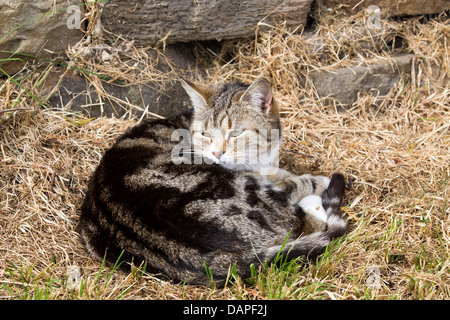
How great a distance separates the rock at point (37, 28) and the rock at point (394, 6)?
7.58 feet

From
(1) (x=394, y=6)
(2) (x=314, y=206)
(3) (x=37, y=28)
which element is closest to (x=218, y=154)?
(2) (x=314, y=206)

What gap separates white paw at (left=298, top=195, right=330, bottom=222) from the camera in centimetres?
297

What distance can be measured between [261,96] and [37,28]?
193cm

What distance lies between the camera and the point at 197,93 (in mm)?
3266

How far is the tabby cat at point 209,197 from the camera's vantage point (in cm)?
256

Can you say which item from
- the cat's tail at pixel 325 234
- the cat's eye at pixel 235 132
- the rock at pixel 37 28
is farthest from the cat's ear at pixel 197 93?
the rock at pixel 37 28

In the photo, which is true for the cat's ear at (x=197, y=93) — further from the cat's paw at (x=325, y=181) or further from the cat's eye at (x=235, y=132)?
the cat's paw at (x=325, y=181)

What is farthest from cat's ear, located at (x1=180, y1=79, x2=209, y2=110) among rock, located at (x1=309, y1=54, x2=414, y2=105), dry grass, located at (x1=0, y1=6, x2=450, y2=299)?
rock, located at (x1=309, y1=54, x2=414, y2=105)

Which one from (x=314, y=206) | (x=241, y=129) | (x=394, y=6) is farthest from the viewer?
(x=394, y=6)

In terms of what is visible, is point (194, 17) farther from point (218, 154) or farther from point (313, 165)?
point (313, 165)

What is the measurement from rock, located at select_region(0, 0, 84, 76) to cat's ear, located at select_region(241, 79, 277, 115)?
1.74m

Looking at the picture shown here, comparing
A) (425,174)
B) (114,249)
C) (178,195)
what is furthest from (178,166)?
(425,174)

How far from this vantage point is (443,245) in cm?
293

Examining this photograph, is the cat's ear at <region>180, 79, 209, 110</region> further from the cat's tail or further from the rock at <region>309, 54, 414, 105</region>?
the rock at <region>309, 54, 414, 105</region>
